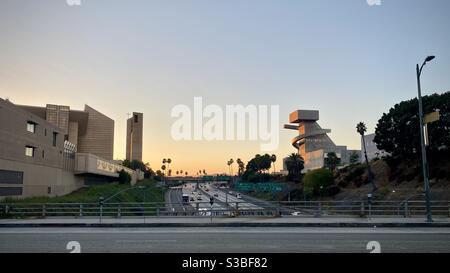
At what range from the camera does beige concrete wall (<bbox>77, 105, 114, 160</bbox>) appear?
158250 millimetres

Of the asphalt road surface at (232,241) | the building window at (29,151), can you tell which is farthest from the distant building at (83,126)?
the asphalt road surface at (232,241)

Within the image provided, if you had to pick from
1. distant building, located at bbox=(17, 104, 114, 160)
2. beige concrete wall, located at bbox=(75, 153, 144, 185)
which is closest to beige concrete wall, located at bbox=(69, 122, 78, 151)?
distant building, located at bbox=(17, 104, 114, 160)

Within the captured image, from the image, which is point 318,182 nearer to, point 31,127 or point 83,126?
point 31,127

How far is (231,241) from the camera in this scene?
41.6 ft

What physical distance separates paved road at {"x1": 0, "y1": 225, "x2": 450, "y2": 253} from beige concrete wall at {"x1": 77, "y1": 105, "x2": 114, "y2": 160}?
480 feet

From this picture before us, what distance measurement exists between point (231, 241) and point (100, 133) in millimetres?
164130

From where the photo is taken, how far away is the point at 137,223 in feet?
59.5

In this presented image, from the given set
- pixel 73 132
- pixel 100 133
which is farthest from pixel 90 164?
pixel 100 133

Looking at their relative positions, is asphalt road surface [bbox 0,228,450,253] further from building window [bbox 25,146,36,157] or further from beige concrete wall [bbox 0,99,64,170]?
building window [bbox 25,146,36,157]

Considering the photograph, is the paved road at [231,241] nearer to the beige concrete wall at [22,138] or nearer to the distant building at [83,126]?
the beige concrete wall at [22,138]

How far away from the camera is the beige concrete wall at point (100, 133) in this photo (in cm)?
15825
